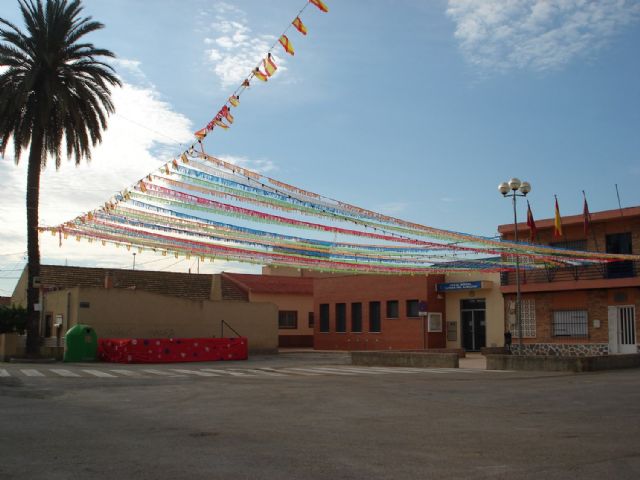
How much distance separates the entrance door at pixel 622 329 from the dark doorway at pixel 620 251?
5.21 feet

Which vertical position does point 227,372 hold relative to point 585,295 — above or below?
below

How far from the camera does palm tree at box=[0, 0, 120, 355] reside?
92.7 ft

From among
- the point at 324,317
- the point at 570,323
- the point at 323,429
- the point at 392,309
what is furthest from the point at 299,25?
the point at 324,317

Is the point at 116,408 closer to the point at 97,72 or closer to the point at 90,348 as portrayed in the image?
the point at 90,348

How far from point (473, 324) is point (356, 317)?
846 cm

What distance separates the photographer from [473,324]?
124 ft

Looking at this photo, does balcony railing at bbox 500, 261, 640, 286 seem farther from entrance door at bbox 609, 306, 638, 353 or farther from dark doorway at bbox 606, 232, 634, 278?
entrance door at bbox 609, 306, 638, 353

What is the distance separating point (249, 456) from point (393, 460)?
1.70 metres

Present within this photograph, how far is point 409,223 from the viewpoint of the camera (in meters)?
20.5

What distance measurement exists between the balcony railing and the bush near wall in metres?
24.1

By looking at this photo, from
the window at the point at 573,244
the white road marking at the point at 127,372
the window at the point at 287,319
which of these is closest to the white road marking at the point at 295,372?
the white road marking at the point at 127,372

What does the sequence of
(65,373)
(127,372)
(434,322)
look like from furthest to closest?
(434,322), (127,372), (65,373)

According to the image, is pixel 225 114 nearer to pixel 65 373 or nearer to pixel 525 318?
pixel 65 373

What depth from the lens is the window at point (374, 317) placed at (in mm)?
41938
